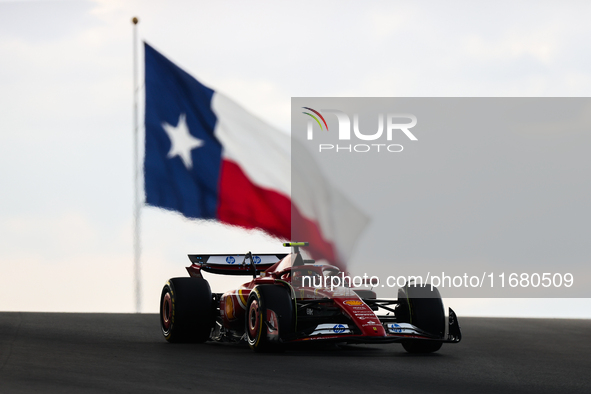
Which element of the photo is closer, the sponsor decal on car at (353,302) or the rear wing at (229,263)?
the sponsor decal on car at (353,302)

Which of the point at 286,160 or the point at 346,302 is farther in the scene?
the point at 286,160

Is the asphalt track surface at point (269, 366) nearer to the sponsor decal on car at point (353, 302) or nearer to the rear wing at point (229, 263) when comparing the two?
the sponsor decal on car at point (353, 302)

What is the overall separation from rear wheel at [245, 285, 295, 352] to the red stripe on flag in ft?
13.9

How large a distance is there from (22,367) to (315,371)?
3010mm

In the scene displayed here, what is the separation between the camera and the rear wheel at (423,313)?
11.9 m

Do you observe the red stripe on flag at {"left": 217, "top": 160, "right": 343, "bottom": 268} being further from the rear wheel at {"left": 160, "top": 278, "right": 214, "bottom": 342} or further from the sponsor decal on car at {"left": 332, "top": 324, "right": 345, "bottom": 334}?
the sponsor decal on car at {"left": 332, "top": 324, "right": 345, "bottom": 334}

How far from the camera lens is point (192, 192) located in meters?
15.9

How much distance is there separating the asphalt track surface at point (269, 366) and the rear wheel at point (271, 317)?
8.8 inches

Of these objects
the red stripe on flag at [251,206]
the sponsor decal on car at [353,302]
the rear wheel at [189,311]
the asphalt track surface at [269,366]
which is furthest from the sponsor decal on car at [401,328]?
the red stripe on flag at [251,206]

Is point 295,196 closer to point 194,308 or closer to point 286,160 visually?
point 286,160

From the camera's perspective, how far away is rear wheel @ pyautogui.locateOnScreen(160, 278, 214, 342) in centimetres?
1281

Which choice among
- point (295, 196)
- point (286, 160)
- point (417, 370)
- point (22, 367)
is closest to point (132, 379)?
point (22, 367)

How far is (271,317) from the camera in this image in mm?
10844

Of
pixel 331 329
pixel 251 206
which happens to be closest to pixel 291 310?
pixel 331 329
